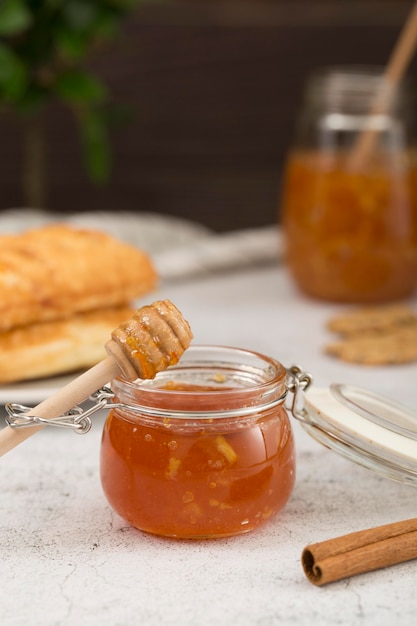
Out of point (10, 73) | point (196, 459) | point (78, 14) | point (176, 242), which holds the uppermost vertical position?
point (78, 14)

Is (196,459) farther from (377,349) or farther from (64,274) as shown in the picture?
(377,349)

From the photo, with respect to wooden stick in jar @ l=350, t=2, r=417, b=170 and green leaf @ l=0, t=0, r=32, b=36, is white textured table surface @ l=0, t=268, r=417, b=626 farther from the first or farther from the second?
green leaf @ l=0, t=0, r=32, b=36

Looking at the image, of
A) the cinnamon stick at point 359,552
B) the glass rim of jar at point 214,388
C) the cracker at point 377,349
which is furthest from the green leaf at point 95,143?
the cinnamon stick at point 359,552

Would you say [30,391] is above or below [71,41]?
below

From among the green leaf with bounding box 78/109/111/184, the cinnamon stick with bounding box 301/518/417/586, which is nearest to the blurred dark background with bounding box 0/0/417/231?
the green leaf with bounding box 78/109/111/184

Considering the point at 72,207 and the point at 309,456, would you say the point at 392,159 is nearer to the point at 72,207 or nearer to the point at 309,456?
the point at 309,456

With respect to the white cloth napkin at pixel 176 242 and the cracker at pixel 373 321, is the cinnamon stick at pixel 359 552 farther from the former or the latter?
the white cloth napkin at pixel 176 242

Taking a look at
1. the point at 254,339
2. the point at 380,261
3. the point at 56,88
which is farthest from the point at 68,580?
the point at 56,88

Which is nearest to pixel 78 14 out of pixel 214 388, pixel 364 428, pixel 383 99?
pixel 383 99
